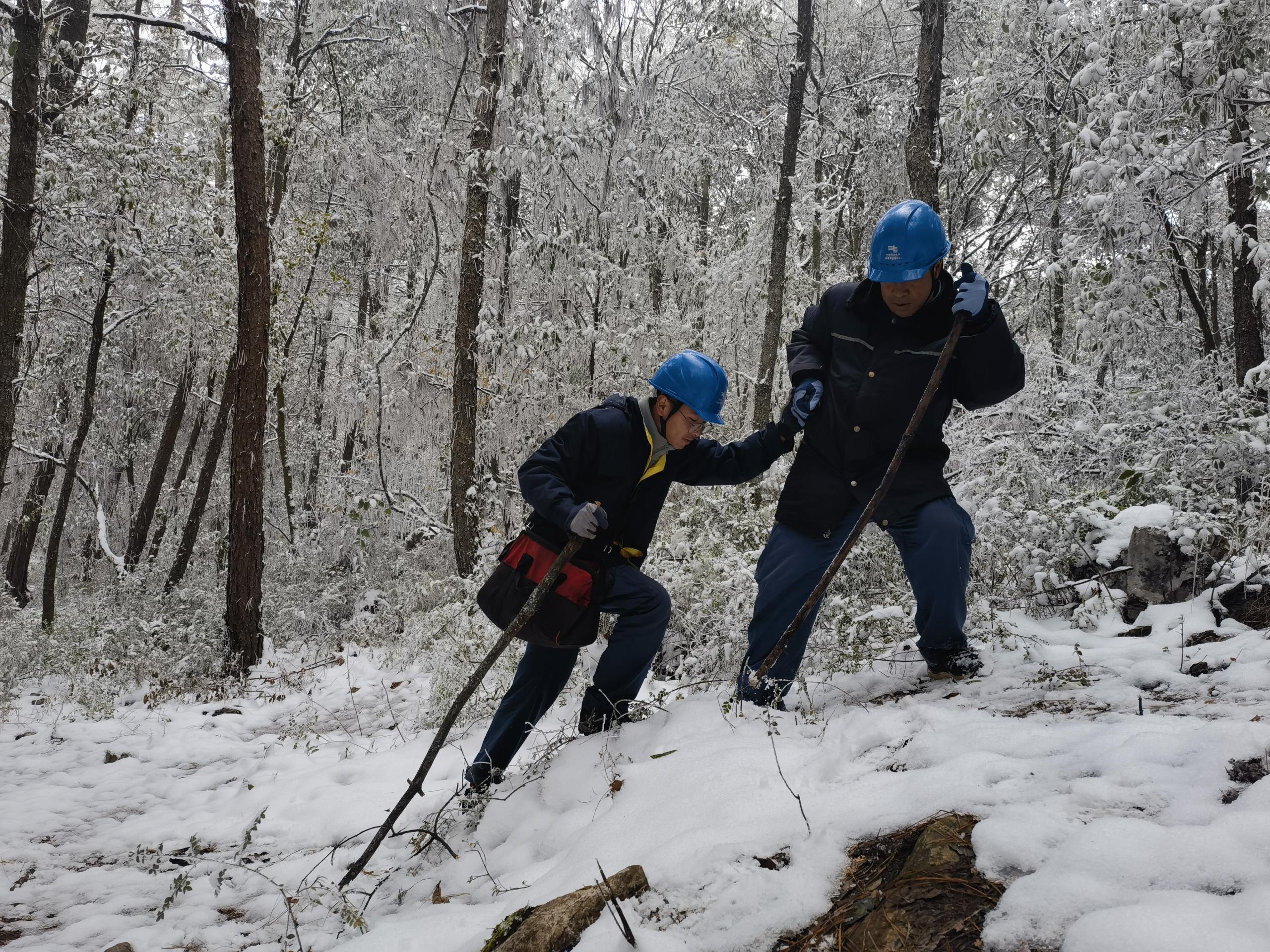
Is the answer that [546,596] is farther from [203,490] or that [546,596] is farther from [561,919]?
[203,490]

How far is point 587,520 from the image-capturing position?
3033mm

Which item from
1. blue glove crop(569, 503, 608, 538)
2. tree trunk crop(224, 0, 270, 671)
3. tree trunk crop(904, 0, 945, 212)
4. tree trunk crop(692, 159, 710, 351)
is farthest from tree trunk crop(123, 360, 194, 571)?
blue glove crop(569, 503, 608, 538)

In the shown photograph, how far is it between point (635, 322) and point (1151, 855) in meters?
9.25

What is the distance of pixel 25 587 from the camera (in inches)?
580

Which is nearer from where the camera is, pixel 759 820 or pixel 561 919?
pixel 561 919

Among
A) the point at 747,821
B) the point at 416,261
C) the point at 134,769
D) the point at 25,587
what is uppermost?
the point at 416,261

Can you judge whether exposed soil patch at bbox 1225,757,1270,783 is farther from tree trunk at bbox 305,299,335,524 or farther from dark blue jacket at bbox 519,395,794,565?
tree trunk at bbox 305,299,335,524

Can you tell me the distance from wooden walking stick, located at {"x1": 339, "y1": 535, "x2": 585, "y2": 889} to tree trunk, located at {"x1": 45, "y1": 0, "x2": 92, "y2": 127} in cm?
836

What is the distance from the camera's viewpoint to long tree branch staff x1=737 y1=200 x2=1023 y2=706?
3.01 meters

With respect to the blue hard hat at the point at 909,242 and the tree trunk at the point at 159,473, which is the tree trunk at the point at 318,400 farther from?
the blue hard hat at the point at 909,242

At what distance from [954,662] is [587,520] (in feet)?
5.34

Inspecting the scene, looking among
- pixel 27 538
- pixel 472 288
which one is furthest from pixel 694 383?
pixel 27 538

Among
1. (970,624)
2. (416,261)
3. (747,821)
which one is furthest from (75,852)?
(416,261)

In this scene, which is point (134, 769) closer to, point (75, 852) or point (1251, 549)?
point (75, 852)
